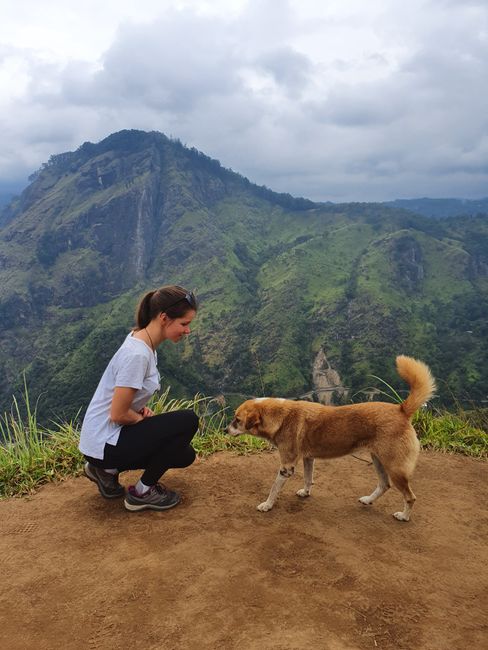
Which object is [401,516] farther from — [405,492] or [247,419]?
[247,419]

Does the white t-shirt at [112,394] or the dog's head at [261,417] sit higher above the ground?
the white t-shirt at [112,394]

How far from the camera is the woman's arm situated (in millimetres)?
3986

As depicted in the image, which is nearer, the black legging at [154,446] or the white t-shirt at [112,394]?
the white t-shirt at [112,394]

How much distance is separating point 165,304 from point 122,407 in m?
1.00

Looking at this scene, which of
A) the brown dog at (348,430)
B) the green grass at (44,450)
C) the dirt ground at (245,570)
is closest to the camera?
the dirt ground at (245,570)

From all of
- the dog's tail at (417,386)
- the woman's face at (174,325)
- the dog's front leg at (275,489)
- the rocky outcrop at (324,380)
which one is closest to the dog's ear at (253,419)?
the dog's front leg at (275,489)

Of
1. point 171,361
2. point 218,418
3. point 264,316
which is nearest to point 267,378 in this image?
point 171,361

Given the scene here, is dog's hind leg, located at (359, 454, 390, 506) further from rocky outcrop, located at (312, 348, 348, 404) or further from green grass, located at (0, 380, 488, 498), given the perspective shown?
rocky outcrop, located at (312, 348, 348, 404)

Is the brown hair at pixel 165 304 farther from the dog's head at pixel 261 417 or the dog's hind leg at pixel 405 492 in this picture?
the dog's hind leg at pixel 405 492

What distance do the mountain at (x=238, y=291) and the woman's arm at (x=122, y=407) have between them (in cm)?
4831

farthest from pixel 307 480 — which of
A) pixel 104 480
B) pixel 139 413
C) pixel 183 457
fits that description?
pixel 104 480

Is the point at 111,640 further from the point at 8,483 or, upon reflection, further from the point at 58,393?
the point at 58,393

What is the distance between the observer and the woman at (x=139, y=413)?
4.03 m

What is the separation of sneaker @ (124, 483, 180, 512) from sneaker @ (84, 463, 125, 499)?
208 mm
